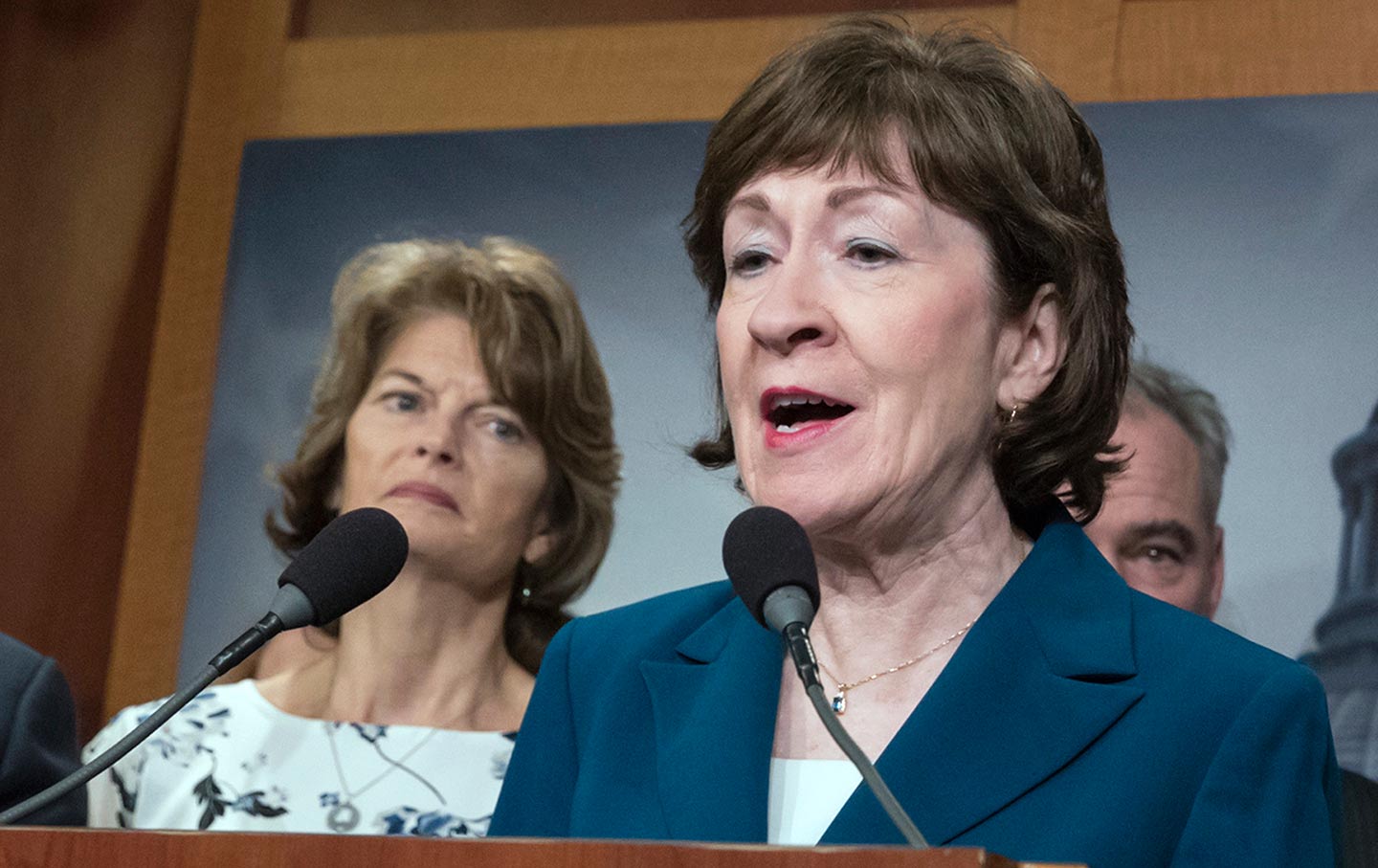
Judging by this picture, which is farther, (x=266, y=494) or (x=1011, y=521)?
(x=266, y=494)

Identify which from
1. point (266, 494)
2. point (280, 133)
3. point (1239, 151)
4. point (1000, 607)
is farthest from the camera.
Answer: point (280, 133)

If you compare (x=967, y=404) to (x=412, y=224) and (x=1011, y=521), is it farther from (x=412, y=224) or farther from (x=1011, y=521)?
(x=412, y=224)

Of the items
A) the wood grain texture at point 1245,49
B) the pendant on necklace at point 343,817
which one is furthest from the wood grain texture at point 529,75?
the pendant on necklace at point 343,817

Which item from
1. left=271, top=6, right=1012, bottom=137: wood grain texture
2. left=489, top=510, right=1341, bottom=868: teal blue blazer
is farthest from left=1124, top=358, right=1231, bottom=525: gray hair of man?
left=489, top=510, right=1341, bottom=868: teal blue blazer

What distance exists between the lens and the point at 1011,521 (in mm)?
2070

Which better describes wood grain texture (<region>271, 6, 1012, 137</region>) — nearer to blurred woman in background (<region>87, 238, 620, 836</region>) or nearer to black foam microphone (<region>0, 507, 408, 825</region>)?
blurred woman in background (<region>87, 238, 620, 836</region>)

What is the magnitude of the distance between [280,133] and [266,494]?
Result: 2.54 feet

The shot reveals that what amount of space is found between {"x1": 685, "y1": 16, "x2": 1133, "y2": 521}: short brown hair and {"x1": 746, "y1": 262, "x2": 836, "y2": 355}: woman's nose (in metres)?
0.13

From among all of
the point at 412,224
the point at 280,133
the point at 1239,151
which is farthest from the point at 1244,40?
the point at 280,133

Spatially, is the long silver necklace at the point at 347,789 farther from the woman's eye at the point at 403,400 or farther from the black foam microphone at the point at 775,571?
the black foam microphone at the point at 775,571

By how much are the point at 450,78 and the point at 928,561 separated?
1959 mm

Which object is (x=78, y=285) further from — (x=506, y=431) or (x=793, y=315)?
(x=793, y=315)

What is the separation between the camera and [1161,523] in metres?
2.88

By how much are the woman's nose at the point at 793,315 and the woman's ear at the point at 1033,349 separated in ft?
0.81
